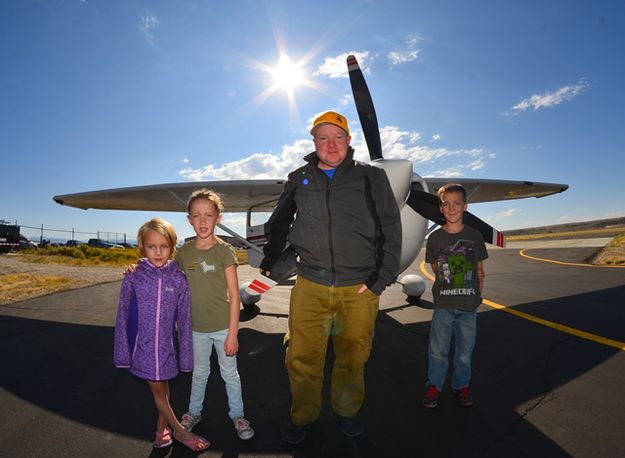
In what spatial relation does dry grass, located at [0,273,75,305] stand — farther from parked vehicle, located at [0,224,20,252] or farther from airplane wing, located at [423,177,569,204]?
parked vehicle, located at [0,224,20,252]

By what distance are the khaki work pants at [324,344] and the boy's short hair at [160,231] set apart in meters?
0.92

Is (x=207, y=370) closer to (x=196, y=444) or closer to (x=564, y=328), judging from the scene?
(x=196, y=444)

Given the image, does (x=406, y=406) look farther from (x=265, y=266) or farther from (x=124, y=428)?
(x=124, y=428)

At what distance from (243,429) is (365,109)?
14.6 feet

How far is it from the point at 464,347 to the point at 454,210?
3.62ft

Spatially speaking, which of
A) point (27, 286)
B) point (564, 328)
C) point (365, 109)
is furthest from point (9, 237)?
point (564, 328)

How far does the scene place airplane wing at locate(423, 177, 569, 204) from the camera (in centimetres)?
571

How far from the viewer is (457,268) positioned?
8.04 ft

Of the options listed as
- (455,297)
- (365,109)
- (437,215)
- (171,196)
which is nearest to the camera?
(455,297)

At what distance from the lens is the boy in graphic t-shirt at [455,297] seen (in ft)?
7.75

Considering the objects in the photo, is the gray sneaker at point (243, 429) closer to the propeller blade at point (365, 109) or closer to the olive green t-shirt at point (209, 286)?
the olive green t-shirt at point (209, 286)

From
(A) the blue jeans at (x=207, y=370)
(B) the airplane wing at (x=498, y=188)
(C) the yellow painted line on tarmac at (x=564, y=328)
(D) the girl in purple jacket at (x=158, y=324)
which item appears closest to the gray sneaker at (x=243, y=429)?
(A) the blue jeans at (x=207, y=370)

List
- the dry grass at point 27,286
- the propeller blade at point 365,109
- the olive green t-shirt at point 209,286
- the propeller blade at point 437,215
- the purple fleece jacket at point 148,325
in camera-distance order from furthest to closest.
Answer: the dry grass at point 27,286, the propeller blade at point 365,109, the propeller blade at point 437,215, the olive green t-shirt at point 209,286, the purple fleece jacket at point 148,325

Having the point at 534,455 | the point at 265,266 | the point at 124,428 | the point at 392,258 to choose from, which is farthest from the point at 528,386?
the point at 124,428
